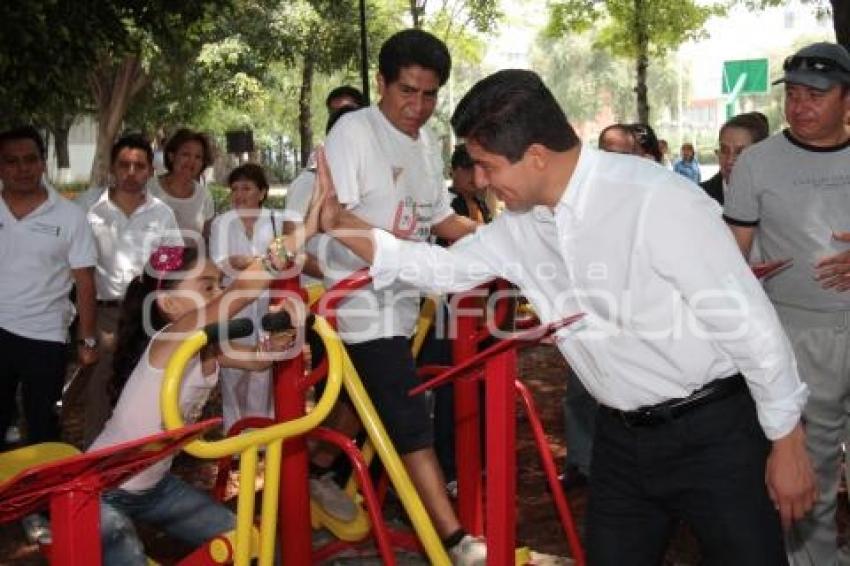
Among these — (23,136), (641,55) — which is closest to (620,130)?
(23,136)

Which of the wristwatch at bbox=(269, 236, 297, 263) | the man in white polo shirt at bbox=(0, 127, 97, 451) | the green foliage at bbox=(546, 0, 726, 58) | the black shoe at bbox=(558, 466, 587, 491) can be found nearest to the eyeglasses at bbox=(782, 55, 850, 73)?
the wristwatch at bbox=(269, 236, 297, 263)

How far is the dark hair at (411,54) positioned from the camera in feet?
12.1

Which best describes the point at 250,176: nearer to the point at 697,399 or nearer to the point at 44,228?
the point at 44,228

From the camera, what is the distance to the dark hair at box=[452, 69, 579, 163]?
2.30 m

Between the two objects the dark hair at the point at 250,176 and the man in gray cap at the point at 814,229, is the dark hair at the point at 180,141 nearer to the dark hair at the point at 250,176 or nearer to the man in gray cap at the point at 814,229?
the dark hair at the point at 250,176

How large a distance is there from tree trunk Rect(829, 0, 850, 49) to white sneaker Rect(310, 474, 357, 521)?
18.6 feet

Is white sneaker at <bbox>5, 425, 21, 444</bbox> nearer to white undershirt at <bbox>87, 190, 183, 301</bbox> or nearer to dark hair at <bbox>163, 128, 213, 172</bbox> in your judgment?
white undershirt at <bbox>87, 190, 183, 301</bbox>

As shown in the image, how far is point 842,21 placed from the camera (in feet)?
26.0

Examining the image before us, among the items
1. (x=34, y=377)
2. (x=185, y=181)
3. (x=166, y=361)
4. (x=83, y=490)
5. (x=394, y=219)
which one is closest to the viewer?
(x=83, y=490)

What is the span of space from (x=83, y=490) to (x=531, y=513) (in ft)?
10.4

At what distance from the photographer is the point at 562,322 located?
2.49 m

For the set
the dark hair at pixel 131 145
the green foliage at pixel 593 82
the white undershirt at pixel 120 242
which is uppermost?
the green foliage at pixel 593 82

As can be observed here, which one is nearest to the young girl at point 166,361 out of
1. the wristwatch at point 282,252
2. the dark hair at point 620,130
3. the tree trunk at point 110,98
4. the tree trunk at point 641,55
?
the wristwatch at point 282,252

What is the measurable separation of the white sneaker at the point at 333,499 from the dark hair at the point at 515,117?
86.5 inches
